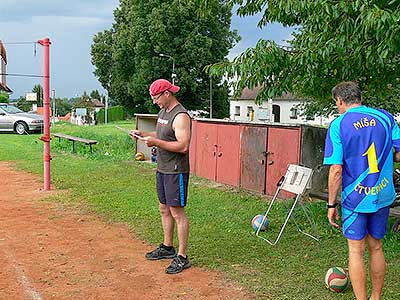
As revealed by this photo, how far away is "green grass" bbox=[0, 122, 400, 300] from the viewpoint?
530 cm

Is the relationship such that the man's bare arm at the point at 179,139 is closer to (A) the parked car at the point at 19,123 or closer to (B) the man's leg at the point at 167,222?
(B) the man's leg at the point at 167,222

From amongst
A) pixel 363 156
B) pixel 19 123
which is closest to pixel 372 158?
pixel 363 156

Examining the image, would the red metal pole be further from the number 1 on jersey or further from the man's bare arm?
the number 1 on jersey

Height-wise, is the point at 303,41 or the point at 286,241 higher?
the point at 303,41

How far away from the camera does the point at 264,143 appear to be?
412 inches

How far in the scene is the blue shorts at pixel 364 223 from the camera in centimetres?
422

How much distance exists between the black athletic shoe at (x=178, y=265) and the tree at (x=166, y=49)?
31249 mm

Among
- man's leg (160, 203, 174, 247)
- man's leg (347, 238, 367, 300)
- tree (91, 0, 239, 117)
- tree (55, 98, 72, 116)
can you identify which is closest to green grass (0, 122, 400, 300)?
man's leg (160, 203, 174, 247)

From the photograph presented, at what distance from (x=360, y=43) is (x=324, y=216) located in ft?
11.3

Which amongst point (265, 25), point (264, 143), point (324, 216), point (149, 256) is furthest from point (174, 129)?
point (264, 143)

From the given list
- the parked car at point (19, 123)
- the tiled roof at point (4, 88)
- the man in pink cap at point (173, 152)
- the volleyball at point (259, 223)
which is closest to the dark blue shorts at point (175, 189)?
the man in pink cap at point (173, 152)

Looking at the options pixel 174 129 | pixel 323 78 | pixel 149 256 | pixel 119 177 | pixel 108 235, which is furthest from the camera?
pixel 119 177

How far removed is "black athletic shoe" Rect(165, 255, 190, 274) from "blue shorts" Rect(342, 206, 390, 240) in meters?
1.95

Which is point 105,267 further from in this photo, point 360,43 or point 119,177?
point 119,177
